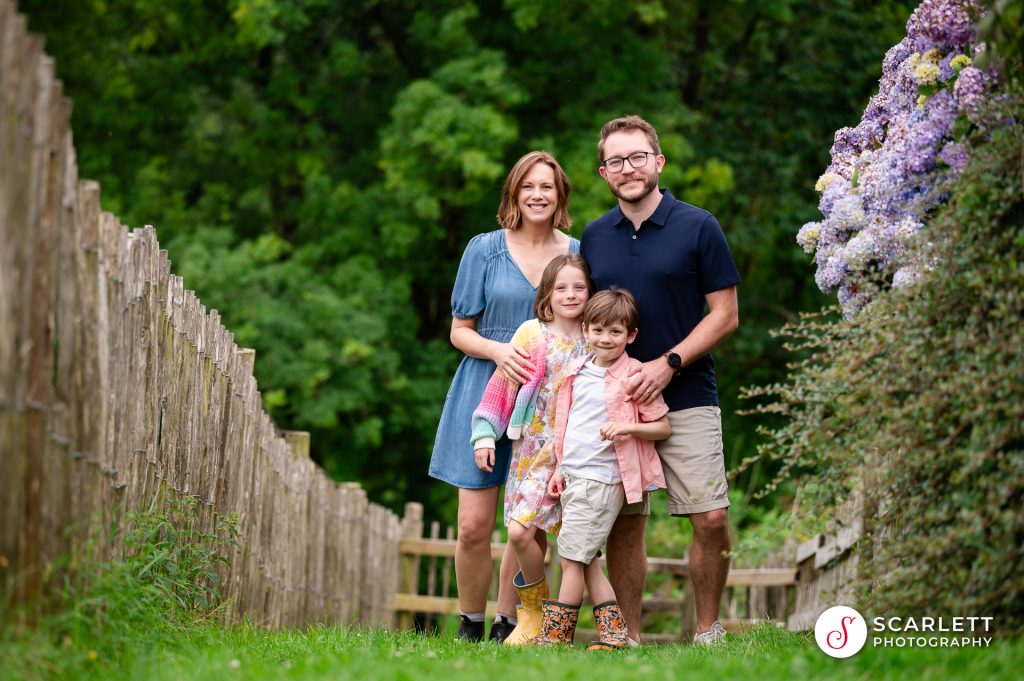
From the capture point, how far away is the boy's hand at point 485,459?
17.3ft

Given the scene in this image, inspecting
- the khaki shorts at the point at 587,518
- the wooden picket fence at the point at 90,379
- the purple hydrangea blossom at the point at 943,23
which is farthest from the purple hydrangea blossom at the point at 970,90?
the wooden picket fence at the point at 90,379

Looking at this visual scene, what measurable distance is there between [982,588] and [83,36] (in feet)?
48.2

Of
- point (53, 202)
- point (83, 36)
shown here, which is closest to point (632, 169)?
point (53, 202)

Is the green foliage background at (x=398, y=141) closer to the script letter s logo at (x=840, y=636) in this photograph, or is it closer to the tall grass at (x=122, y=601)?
the tall grass at (x=122, y=601)

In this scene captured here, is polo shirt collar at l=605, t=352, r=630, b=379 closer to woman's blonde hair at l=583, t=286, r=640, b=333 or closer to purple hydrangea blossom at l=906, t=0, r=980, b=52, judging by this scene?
woman's blonde hair at l=583, t=286, r=640, b=333

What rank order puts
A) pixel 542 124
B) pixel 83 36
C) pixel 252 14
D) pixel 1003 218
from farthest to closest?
pixel 83 36
pixel 542 124
pixel 252 14
pixel 1003 218

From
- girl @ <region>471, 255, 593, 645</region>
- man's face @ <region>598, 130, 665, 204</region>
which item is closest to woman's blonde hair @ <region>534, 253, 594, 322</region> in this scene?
girl @ <region>471, 255, 593, 645</region>

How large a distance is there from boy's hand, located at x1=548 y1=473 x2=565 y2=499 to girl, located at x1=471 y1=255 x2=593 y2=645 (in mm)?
50

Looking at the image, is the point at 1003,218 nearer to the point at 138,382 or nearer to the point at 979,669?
the point at 979,669

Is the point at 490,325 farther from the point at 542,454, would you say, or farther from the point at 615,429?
the point at 615,429

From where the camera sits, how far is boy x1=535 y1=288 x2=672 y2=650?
193 inches

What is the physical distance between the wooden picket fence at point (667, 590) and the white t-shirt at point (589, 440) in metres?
3.22

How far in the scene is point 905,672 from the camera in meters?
3.41

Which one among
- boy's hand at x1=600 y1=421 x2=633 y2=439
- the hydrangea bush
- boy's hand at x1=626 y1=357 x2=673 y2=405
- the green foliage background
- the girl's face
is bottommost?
boy's hand at x1=600 y1=421 x2=633 y2=439
